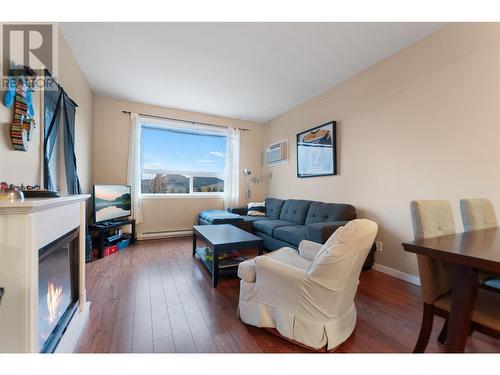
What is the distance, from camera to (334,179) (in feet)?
10.7

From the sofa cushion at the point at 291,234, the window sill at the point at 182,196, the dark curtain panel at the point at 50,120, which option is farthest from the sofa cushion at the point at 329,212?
the dark curtain panel at the point at 50,120

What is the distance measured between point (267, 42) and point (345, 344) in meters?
2.76

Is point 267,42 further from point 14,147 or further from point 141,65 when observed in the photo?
point 14,147

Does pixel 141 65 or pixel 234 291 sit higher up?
pixel 141 65

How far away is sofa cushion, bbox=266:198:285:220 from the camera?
4020 mm

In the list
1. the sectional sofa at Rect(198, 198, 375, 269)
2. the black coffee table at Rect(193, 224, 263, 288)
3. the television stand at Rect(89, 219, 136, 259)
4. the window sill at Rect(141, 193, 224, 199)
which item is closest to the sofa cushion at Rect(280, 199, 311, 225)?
the sectional sofa at Rect(198, 198, 375, 269)

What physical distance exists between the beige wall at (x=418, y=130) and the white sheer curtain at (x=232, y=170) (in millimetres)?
2094

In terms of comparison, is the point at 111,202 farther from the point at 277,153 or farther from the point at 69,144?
the point at 277,153

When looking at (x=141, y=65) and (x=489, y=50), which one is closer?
(x=489, y=50)

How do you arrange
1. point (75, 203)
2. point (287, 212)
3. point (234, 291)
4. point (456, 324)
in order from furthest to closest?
point (287, 212) → point (234, 291) → point (75, 203) → point (456, 324)

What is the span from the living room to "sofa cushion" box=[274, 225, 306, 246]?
32mm

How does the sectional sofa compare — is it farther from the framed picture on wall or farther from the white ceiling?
the white ceiling

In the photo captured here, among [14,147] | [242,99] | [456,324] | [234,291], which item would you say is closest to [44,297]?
[14,147]
